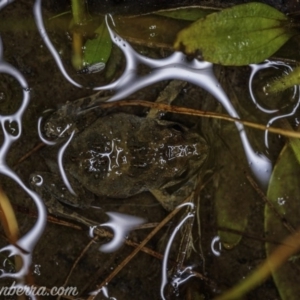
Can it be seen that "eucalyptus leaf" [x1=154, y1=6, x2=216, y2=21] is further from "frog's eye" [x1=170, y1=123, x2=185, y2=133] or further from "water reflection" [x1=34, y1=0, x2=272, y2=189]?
"frog's eye" [x1=170, y1=123, x2=185, y2=133]

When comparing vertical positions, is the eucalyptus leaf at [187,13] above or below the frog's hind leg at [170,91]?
above

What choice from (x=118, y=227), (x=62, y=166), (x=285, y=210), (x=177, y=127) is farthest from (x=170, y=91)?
(x=285, y=210)

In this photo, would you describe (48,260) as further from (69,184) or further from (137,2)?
(137,2)

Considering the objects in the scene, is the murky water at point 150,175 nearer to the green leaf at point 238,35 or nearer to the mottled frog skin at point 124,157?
the mottled frog skin at point 124,157

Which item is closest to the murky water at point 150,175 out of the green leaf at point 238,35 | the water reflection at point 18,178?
the water reflection at point 18,178

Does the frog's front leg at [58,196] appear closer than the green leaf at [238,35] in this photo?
No

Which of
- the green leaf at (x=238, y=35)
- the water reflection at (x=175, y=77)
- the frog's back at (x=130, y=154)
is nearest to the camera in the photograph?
the green leaf at (x=238, y=35)

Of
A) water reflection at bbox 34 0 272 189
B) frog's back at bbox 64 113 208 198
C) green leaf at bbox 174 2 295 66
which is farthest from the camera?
water reflection at bbox 34 0 272 189

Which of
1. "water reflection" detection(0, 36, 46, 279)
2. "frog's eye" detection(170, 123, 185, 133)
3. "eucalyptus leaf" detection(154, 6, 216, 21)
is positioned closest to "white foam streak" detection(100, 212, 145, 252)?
"water reflection" detection(0, 36, 46, 279)
